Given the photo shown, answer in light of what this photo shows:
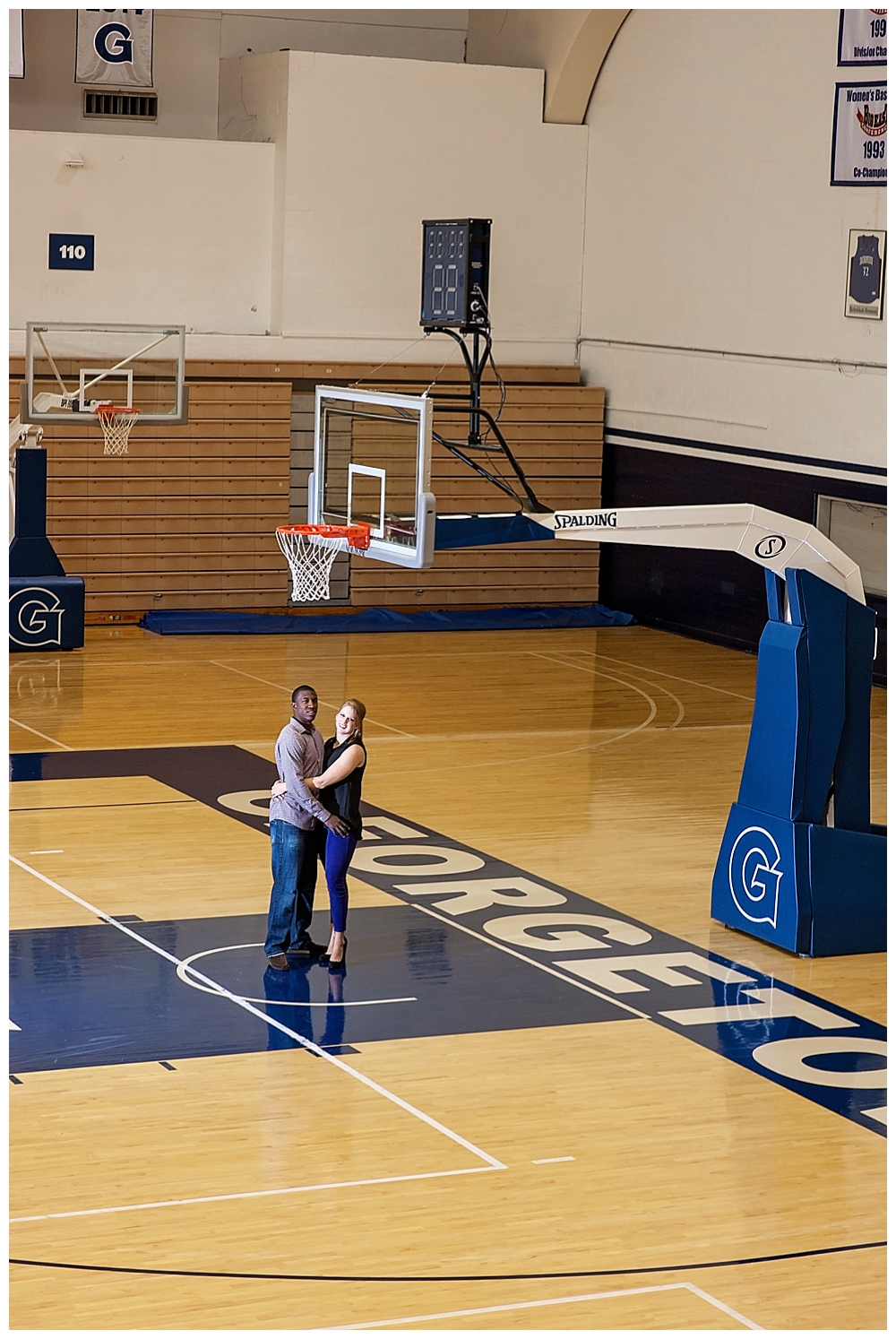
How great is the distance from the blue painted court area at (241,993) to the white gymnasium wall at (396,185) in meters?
13.1

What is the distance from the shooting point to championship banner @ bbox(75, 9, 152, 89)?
2195 centimetres

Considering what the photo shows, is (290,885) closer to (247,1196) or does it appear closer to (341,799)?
(341,799)

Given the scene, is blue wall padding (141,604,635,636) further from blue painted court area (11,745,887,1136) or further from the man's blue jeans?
the man's blue jeans

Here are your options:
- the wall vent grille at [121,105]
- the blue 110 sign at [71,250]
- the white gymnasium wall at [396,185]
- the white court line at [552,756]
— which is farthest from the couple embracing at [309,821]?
the wall vent grille at [121,105]

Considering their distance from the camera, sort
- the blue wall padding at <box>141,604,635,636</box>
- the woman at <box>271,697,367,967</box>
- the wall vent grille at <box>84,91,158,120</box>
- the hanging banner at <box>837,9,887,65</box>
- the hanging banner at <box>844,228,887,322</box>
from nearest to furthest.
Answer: the woman at <box>271,697,367,967</box>
the hanging banner at <box>837,9,887,65</box>
the hanging banner at <box>844,228,887,322</box>
the blue wall padding at <box>141,604,635,636</box>
the wall vent grille at <box>84,91,158,120</box>

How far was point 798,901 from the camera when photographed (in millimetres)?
10617

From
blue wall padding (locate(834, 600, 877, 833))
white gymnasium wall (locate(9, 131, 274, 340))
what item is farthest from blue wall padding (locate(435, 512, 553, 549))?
white gymnasium wall (locate(9, 131, 274, 340))

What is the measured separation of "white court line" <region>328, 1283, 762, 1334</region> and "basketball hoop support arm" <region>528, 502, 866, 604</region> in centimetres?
480

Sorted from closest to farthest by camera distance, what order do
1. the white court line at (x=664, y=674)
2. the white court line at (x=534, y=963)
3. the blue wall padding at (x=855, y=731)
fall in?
1. the white court line at (x=534, y=963)
2. the blue wall padding at (x=855, y=731)
3. the white court line at (x=664, y=674)

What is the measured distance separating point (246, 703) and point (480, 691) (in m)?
2.54

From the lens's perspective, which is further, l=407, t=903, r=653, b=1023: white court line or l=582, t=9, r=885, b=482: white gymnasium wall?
l=582, t=9, r=885, b=482: white gymnasium wall

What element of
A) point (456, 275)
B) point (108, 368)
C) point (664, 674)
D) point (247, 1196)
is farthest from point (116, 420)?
point (247, 1196)

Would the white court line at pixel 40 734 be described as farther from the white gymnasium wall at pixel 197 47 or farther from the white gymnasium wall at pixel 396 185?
the white gymnasium wall at pixel 197 47

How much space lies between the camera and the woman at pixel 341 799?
986 cm
